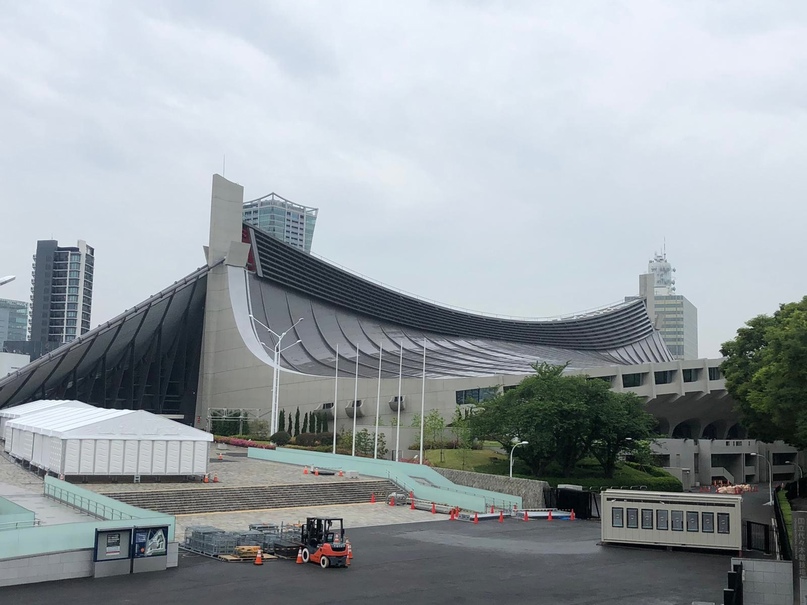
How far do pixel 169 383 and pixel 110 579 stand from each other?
160 ft

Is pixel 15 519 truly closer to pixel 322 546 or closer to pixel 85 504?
pixel 85 504

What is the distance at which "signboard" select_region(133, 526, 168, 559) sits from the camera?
19812 millimetres

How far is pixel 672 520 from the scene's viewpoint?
26.4 meters

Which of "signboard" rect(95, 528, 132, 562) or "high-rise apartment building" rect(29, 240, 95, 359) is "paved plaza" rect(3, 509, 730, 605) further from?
"high-rise apartment building" rect(29, 240, 95, 359)

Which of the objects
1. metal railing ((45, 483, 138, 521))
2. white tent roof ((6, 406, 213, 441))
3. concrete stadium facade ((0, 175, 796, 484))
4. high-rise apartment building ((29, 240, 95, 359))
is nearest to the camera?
metal railing ((45, 483, 138, 521))

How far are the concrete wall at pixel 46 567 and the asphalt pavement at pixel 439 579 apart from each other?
393 mm

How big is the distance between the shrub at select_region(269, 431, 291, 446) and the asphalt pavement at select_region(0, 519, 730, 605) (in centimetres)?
2635

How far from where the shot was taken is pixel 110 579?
19.1 meters

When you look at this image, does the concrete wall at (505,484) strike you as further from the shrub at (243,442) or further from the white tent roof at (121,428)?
the shrub at (243,442)

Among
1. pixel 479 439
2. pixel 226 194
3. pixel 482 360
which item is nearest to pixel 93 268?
pixel 226 194

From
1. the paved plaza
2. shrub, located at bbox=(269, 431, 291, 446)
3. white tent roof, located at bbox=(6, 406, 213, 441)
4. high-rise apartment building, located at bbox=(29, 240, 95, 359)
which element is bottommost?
the paved plaza

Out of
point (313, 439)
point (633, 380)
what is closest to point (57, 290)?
point (313, 439)

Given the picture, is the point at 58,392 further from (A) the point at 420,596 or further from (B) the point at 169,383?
(A) the point at 420,596

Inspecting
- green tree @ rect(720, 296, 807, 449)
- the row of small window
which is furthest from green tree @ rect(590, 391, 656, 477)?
the row of small window
